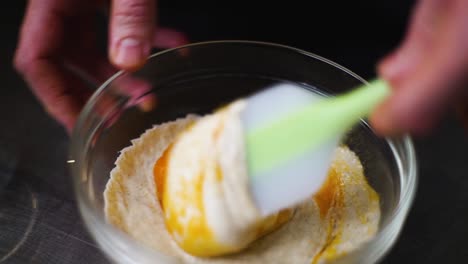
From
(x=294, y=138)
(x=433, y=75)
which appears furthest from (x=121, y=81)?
(x=433, y=75)

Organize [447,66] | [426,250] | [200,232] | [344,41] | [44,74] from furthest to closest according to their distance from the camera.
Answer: [344,41], [44,74], [426,250], [200,232], [447,66]

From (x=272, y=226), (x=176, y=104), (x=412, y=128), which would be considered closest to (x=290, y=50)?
(x=176, y=104)

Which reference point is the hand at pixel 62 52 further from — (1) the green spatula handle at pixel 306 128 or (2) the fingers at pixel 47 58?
(1) the green spatula handle at pixel 306 128

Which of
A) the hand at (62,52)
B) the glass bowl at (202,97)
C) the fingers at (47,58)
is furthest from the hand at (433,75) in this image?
the fingers at (47,58)

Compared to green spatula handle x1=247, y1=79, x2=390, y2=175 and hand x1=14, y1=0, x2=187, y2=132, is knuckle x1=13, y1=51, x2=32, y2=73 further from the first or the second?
green spatula handle x1=247, y1=79, x2=390, y2=175

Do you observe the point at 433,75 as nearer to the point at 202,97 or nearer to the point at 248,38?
the point at 202,97

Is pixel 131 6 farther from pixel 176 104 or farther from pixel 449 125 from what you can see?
pixel 449 125
